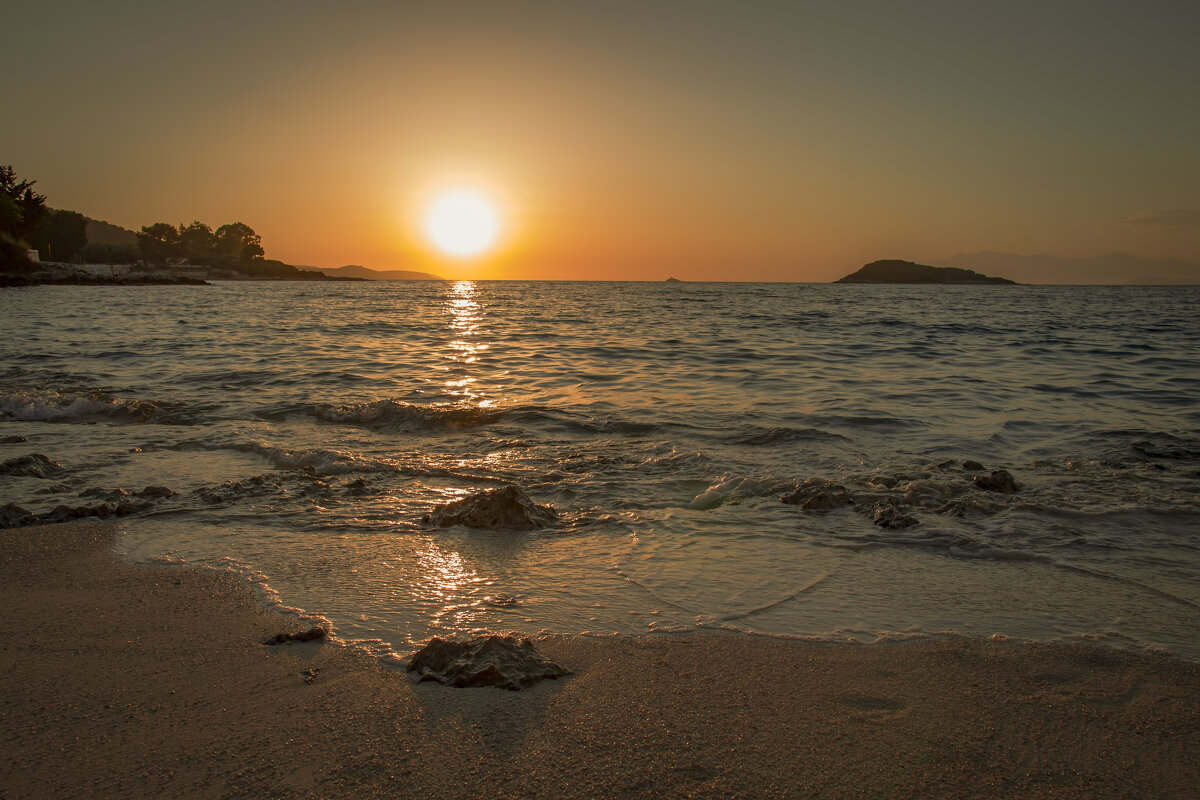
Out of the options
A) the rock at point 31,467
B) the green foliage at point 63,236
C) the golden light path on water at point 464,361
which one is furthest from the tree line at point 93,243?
the rock at point 31,467

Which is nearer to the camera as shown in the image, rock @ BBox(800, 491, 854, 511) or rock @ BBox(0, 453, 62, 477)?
rock @ BBox(800, 491, 854, 511)

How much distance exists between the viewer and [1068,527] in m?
4.59

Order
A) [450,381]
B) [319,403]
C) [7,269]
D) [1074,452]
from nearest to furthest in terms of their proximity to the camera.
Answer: [1074,452] → [319,403] → [450,381] → [7,269]

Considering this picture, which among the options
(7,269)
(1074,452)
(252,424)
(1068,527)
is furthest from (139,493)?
(7,269)

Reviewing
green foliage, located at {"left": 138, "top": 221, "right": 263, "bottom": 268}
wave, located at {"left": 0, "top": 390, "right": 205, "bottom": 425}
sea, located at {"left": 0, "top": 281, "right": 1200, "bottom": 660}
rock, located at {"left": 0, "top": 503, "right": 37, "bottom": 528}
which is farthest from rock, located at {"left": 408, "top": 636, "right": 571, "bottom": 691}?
green foliage, located at {"left": 138, "top": 221, "right": 263, "bottom": 268}

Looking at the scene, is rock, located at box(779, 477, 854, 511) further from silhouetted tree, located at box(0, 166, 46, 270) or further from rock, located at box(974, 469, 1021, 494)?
silhouetted tree, located at box(0, 166, 46, 270)

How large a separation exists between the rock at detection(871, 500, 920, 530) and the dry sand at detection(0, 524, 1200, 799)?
5.39ft

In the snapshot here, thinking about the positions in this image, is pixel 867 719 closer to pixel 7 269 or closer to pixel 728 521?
pixel 728 521

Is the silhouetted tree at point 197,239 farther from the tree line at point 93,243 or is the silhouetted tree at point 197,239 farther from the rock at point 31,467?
the rock at point 31,467

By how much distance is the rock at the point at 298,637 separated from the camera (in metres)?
2.83

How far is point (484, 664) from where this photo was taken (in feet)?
8.38

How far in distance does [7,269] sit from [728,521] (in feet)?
241

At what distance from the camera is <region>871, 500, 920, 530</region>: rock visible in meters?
4.54

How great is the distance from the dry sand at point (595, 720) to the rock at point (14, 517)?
162 cm
